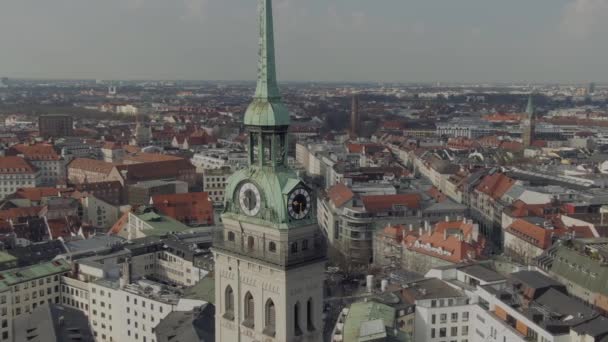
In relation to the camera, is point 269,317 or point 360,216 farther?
point 360,216

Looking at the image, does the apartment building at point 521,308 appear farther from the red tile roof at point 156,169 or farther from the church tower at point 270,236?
the red tile roof at point 156,169

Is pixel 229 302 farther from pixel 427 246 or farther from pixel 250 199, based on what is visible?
pixel 427 246

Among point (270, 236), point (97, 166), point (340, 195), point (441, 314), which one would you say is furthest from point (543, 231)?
point (97, 166)

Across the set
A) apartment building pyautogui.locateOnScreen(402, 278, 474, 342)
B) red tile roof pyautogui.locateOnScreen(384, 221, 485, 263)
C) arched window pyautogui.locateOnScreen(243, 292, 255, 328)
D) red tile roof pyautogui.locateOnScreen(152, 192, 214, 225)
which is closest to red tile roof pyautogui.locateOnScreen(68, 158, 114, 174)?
red tile roof pyautogui.locateOnScreen(152, 192, 214, 225)

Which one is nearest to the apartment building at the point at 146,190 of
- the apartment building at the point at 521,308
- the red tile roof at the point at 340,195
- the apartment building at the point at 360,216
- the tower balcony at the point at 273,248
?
the red tile roof at the point at 340,195

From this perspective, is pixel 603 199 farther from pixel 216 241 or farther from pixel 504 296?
pixel 216 241

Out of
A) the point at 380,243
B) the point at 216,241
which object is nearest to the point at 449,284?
the point at 380,243

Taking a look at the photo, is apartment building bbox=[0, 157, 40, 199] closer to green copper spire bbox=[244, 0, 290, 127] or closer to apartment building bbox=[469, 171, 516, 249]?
apartment building bbox=[469, 171, 516, 249]
